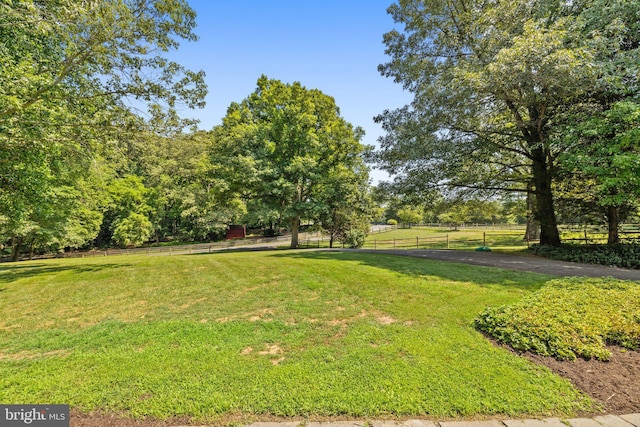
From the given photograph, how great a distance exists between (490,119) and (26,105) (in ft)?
52.2

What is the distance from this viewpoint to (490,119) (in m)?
12.0

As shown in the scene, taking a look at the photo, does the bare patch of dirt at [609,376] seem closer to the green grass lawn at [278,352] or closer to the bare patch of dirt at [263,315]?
the green grass lawn at [278,352]

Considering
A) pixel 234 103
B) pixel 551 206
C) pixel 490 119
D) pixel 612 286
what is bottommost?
pixel 612 286

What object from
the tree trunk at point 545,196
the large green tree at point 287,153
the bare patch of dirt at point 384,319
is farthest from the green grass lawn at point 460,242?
the bare patch of dirt at point 384,319

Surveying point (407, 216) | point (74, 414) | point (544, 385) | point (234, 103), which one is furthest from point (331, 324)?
point (407, 216)

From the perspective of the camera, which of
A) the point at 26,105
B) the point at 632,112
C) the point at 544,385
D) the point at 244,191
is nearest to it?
the point at 544,385

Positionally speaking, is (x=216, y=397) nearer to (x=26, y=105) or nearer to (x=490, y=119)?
(x=26, y=105)

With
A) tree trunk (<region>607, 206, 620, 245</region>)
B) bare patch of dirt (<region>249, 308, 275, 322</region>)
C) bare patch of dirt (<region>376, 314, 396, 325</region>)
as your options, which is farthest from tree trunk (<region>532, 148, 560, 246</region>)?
bare patch of dirt (<region>249, 308, 275, 322</region>)

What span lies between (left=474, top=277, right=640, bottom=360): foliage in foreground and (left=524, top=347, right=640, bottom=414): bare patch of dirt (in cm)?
11

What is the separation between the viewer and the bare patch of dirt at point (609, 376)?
2.66 meters

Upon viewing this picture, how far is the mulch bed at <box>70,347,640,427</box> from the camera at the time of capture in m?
2.41

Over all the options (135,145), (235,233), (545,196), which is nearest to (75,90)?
(135,145)

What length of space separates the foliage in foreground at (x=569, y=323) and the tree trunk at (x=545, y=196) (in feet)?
26.7

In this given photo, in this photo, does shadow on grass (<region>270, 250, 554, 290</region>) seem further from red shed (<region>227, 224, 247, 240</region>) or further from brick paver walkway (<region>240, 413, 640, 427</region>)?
red shed (<region>227, 224, 247, 240</region>)
